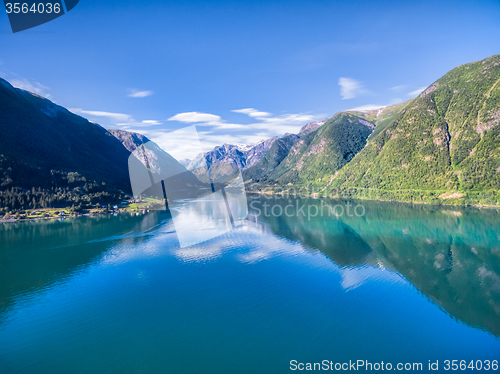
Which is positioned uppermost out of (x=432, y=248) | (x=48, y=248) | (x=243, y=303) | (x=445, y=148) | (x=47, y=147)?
(x=47, y=147)

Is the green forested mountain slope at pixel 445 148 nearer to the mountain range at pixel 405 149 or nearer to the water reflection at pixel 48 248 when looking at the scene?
the mountain range at pixel 405 149

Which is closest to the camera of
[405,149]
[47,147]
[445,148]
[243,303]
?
[243,303]

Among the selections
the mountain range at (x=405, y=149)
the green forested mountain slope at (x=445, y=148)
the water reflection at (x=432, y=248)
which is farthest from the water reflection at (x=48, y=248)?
the green forested mountain slope at (x=445, y=148)

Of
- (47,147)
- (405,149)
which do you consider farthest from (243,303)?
(47,147)

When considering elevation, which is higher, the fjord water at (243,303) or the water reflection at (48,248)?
the water reflection at (48,248)

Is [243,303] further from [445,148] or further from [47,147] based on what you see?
[47,147]

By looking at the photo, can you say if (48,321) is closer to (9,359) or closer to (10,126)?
(9,359)
